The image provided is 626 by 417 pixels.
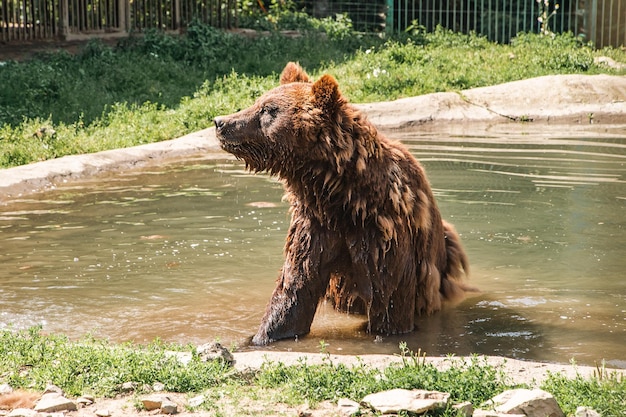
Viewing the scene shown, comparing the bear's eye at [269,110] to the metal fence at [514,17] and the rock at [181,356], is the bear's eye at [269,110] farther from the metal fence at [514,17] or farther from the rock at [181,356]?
Result: the metal fence at [514,17]

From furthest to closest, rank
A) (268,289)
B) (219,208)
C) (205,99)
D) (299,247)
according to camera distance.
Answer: (205,99) < (219,208) < (268,289) < (299,247)

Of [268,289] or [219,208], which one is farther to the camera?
[219,208]

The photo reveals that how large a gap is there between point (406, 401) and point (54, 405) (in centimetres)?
159

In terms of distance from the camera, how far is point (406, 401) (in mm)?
4383

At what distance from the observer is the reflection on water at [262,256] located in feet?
21.5

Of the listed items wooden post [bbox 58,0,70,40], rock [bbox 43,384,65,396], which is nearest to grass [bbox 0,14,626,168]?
wooden post [bbox 58,0,70,40]

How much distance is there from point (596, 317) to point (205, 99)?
10025mm

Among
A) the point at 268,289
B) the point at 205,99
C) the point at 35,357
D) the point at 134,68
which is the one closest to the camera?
the point at 35,357

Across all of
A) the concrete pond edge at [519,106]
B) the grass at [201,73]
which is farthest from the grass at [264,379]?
the concrete pond edge at [519,106]

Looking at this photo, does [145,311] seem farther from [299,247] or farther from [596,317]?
[596,317]

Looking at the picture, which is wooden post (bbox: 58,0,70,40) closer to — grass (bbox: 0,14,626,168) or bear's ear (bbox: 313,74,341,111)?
grass (bbox: 0,14,626,168)

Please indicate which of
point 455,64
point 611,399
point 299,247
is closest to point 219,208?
point 299,247

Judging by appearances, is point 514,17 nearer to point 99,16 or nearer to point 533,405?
point 99,16

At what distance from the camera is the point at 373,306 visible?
20.7ft
